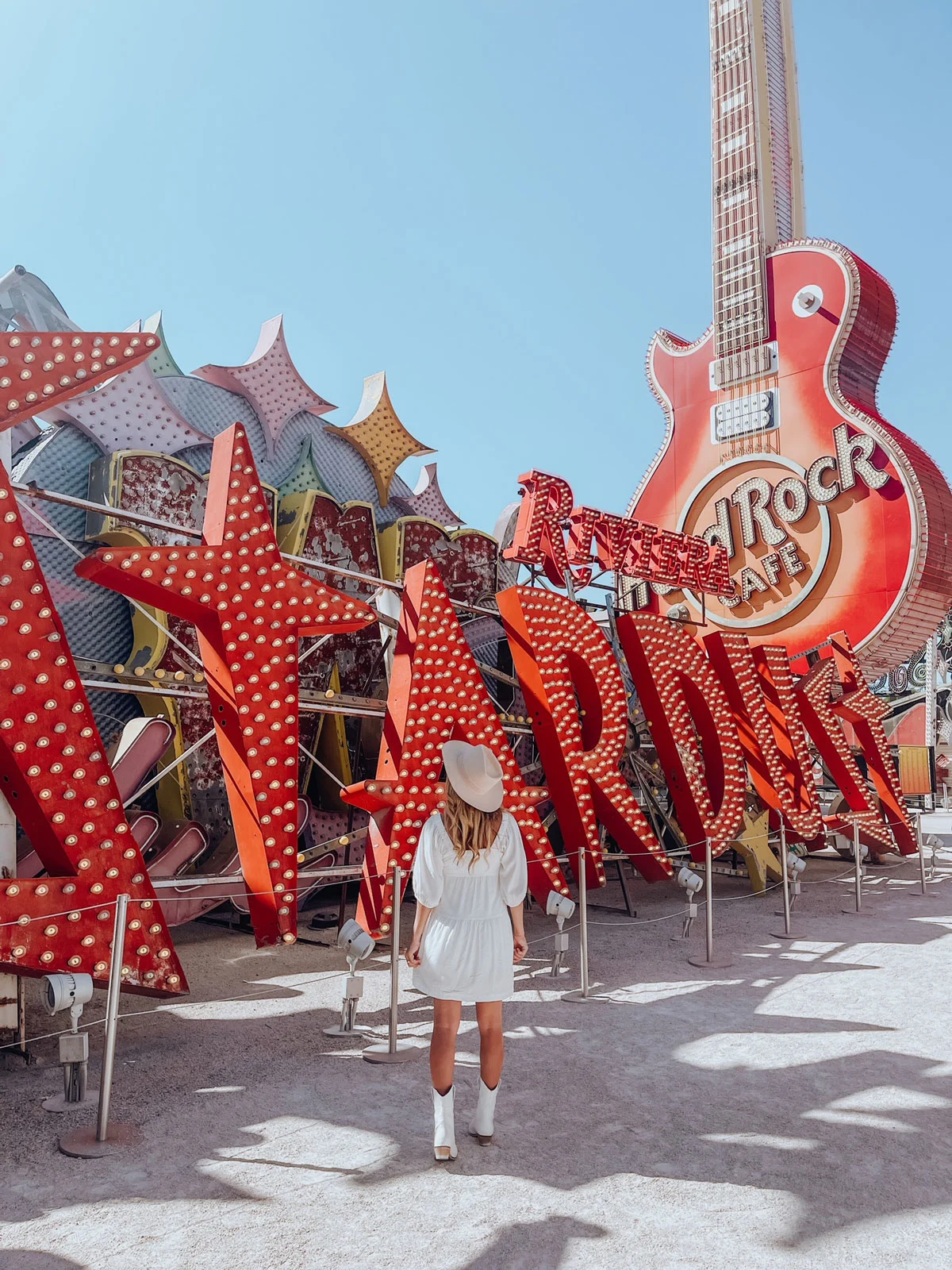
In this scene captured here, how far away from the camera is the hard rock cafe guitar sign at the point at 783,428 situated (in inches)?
689

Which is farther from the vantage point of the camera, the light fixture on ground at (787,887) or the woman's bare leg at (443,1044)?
the light fixture on ground at (787,887)

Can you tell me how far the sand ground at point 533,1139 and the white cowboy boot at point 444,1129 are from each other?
0.25ft

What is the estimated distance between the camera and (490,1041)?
426 cm

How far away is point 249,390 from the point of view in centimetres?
1231

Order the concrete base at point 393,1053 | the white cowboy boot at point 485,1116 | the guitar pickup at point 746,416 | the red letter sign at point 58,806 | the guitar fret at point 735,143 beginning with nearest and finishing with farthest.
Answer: the white cowboy boot at point 485,1116, the red letter sign at point 58,806, the concrete base at point 393,1053, the guitar pickup at point 746,416, the guitar fret at point 735,143

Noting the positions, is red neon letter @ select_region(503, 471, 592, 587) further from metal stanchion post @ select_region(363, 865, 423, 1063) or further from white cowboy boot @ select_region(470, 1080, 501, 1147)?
white cowboy boot @ select_region(470, 1080, 501, 1147)

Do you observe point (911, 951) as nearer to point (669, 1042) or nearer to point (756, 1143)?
point (669, 1042)

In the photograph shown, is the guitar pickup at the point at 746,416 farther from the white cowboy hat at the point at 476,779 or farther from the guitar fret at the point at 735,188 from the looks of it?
the white cowboy hat at the point at 476,779

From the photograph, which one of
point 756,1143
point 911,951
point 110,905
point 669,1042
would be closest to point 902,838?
point 911,951

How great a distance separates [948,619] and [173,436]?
3157 centimetres

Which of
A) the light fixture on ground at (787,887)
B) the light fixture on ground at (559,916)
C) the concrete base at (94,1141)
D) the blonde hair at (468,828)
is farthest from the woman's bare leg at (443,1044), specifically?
the light fixture on ground at (787,887)

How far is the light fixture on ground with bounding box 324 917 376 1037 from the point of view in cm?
621

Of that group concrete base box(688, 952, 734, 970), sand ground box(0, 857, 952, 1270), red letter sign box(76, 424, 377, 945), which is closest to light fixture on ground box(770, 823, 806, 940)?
concrete base box(688, 952, 734, 970)

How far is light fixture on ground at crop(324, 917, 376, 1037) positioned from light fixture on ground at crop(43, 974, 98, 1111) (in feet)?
5.77
